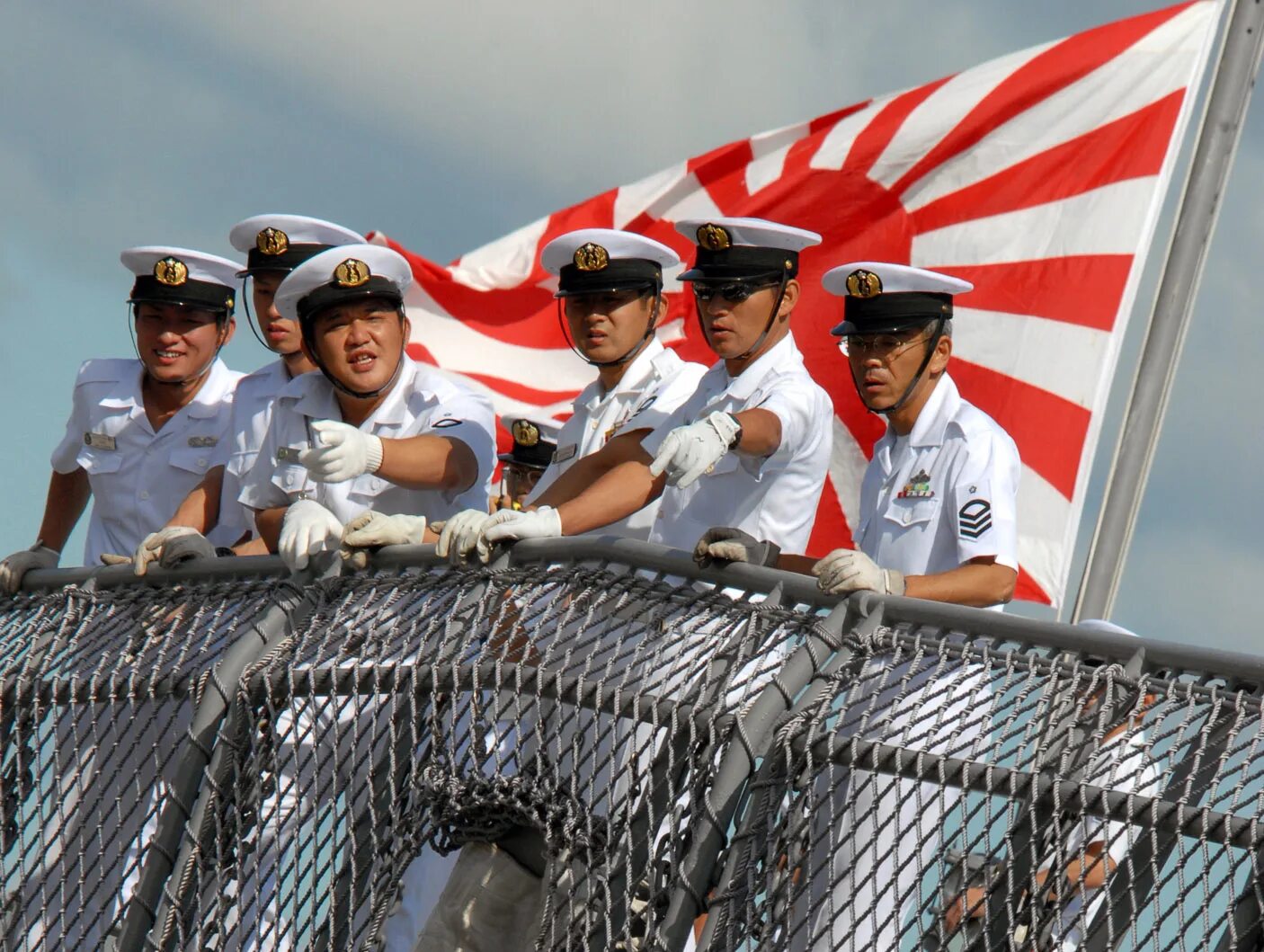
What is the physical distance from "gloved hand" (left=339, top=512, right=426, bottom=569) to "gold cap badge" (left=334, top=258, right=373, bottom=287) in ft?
3.95

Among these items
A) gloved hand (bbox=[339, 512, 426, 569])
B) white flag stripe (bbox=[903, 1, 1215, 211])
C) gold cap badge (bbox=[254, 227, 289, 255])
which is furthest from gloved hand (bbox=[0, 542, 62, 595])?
white flag stripe (bbox=[903, 1, 1215, 211])

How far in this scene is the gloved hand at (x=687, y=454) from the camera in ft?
12.6

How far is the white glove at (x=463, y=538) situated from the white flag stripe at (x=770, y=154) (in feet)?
18.9

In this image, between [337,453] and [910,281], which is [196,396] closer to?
[337,453]

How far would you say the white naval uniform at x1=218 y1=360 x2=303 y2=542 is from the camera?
17.0 feet

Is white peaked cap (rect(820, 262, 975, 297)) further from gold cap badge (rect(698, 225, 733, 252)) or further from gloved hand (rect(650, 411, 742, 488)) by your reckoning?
gloved hand (rect(650, 411, 742, 488))

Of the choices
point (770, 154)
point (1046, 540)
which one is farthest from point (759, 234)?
point (770, 154)

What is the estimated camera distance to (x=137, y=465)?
5969 millimetres

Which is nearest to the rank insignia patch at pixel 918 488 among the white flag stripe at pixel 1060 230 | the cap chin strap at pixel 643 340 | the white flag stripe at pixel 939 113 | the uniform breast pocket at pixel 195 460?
the cap chin strap at pixel 643 340

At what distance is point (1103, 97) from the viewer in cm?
761

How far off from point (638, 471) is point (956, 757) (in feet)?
5.87

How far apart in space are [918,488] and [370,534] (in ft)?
4.84

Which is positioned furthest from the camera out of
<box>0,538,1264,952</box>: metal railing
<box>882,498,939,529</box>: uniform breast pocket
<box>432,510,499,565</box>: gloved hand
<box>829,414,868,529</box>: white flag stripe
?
<box>829,414,868,529</box>: white flag stripe

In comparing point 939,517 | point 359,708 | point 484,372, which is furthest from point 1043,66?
point 359,708
